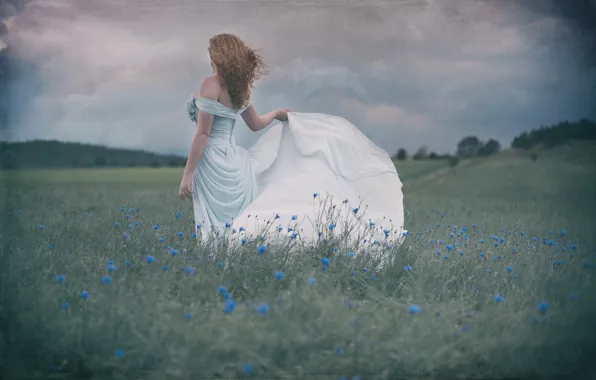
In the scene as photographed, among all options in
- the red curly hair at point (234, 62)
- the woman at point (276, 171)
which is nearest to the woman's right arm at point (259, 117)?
the woman at point (276, 171)

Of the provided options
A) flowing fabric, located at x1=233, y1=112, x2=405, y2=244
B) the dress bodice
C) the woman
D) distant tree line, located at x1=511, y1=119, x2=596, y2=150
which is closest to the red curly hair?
the woman

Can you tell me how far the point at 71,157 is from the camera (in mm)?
3955

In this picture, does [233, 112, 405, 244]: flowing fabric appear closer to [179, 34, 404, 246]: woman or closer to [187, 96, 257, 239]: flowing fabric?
[179, 34, 404, 246]: woman

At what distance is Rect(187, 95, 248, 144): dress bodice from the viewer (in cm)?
394

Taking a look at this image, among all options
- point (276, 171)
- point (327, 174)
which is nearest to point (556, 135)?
point (327, 174)

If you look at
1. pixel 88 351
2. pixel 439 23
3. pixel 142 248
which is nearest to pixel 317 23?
pixel 439 23

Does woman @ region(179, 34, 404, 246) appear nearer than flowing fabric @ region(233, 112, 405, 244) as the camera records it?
Yes

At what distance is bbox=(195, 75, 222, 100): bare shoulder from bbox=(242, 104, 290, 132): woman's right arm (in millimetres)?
345

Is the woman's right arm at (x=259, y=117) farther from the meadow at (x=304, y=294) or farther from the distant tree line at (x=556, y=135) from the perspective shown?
the distant tree line at (x=556, y=135)

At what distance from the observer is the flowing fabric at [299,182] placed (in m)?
3.76

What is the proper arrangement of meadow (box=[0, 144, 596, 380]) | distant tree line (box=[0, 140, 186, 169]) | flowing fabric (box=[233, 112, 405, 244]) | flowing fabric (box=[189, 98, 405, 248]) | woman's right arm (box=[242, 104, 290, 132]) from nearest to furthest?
meadow (box=[0, 144, 596, 380])
distant tree line (box=[0, 140, 186, 169])
flowing fabric (box=[189, 98, 405, 248])
flowing fabric (box=[233, 112, 405, 244])
woman's right arm (box=[242, 104, 290, 132])

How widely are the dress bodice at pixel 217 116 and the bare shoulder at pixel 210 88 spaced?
0.11 feet

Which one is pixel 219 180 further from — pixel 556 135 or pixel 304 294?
pixel 556 135

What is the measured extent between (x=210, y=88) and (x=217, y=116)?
0.23 metres
